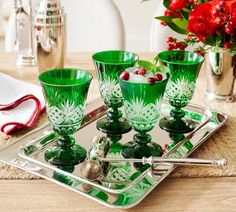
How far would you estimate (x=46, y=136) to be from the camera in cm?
98

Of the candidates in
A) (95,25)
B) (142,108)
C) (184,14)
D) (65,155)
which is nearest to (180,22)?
(184,14)

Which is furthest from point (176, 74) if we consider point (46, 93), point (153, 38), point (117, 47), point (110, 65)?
point (117, 47)

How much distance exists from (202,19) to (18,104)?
47 cm

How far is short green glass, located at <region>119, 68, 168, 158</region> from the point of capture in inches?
34.1

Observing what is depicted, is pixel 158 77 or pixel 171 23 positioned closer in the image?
pixel 158 77

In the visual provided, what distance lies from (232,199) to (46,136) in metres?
0.39

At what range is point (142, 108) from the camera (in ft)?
2.90

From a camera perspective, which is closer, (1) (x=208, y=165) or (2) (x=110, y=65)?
(1) (x=208, y=165)

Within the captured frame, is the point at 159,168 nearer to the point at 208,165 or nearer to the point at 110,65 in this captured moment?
the point at 208,165

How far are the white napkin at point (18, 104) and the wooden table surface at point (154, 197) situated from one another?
0.22 m

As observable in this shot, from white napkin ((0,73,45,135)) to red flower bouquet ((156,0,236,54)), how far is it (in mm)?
357

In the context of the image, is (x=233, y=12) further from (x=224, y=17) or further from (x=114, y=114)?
(x=114, y=114)

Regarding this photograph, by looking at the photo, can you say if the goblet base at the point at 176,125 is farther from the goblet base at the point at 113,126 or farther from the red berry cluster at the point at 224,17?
the red berry cluster at the point at 224,17

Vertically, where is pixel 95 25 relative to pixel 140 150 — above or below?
above
